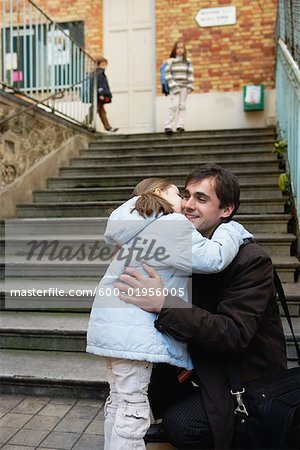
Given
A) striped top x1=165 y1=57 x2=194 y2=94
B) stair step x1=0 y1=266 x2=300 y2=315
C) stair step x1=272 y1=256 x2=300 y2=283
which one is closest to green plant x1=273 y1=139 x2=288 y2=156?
stair step x1=0 y1=266 x2=300 y2=315

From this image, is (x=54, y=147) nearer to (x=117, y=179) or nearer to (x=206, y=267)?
(x=117, y=179)

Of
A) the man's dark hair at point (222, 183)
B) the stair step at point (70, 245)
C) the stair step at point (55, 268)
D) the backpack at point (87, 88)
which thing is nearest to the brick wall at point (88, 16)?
the backpack at point (87, 88)

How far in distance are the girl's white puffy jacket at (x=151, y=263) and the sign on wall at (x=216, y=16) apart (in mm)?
6993

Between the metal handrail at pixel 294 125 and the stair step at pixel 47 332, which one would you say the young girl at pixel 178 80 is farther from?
the stair step at pixel 47 332

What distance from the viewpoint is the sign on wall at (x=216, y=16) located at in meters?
7.81

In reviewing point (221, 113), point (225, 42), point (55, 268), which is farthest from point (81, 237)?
point (225, 42)

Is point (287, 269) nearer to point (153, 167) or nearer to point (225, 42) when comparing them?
point (153, 167)

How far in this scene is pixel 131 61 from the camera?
27.8ft

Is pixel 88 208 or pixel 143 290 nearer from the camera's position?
pixel 143 290

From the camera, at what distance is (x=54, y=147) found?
584 cm

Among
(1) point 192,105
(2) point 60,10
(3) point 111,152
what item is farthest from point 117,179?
(2) point 60,10

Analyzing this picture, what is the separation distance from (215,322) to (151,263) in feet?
1.10

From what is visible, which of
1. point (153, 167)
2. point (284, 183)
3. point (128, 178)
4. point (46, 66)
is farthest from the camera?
point (46, 66)

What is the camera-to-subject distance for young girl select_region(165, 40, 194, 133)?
710cm
